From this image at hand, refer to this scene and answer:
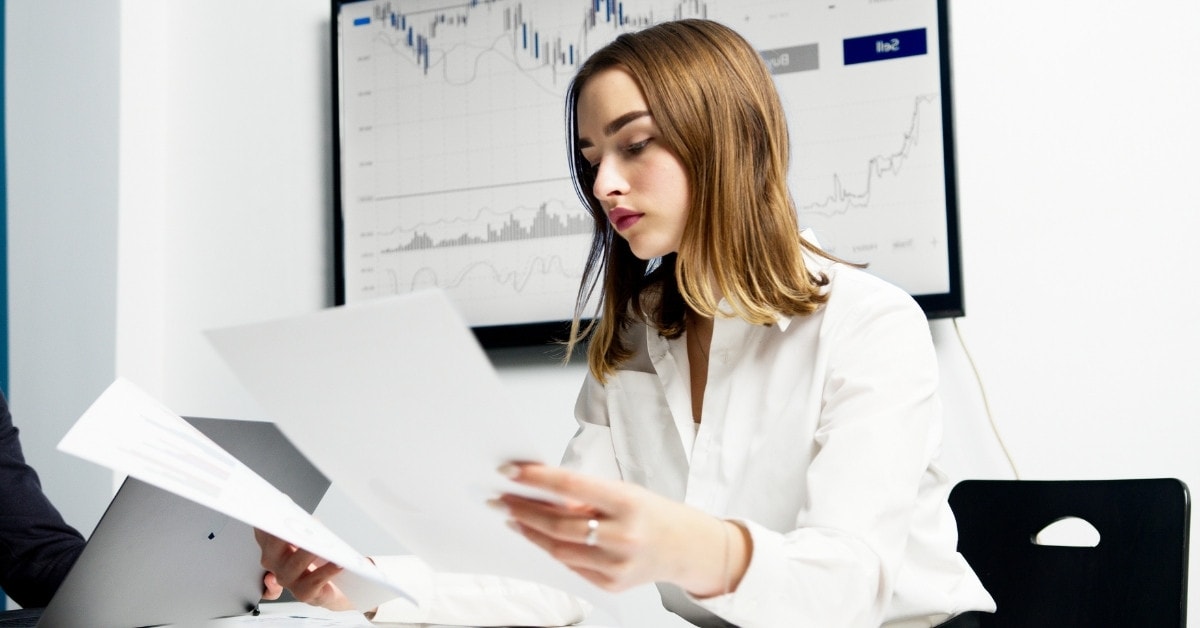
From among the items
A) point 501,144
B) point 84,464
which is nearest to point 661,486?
point 501,144

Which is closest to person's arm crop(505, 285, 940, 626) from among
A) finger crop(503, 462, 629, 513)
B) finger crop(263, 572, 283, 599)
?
finger crop(503, 462, 629, 513)

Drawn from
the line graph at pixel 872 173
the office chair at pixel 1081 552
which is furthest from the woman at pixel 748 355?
the line graph at pixel 872 173

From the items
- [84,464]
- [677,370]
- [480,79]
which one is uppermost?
[480,79]

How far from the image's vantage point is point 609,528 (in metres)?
0.65

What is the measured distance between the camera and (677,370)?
4.04ft

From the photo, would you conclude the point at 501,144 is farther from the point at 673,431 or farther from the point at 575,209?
the point at 673,431

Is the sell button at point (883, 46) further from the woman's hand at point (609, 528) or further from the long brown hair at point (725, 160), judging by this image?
the woman's hand at point (609, 528)

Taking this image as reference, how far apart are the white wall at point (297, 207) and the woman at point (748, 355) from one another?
65 centimetres

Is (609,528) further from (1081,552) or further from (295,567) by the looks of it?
(1081,552)

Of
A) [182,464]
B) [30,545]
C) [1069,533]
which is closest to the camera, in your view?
[182,464]

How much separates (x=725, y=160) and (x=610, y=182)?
0.40 ft

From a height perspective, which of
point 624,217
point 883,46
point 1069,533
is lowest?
point 1069,533

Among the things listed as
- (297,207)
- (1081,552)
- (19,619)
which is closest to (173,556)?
(19,619)

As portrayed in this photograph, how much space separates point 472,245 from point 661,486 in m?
0.93
